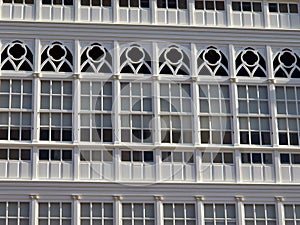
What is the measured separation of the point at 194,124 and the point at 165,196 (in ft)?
8.55

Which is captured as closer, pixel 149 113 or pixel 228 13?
pixel 149 113

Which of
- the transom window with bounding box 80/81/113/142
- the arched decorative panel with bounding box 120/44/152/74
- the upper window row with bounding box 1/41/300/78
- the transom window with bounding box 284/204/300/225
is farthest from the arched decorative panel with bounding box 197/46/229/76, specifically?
the transom window with bounding box 284/204/300/225

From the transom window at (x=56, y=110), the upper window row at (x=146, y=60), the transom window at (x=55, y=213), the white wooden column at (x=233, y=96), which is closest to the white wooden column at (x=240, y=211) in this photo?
the white wooden column at (x=233, y=96)

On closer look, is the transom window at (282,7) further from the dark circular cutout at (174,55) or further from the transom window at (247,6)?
the dark circular cutout at (174,55)

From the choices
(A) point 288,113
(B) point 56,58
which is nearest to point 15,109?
(B) point 56,58

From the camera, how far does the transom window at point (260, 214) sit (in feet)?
77.6

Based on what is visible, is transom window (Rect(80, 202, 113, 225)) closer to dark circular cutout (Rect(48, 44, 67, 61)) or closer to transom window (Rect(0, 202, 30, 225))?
transom window (Rect(0, 202, 30, 225))

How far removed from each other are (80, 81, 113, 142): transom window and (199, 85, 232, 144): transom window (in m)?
3.08

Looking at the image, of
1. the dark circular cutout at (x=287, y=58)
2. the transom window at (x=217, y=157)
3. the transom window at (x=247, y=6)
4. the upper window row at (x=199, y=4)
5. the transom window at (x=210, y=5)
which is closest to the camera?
the transom window at (x=217, y=157)

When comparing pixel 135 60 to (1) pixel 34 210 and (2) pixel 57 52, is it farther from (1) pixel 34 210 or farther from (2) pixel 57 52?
(1) pixel 34 210

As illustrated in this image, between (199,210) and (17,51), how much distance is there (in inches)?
315

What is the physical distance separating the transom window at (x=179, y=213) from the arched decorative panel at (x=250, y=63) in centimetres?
496

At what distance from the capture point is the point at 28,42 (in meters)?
24.5

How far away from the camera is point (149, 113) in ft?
79.3
